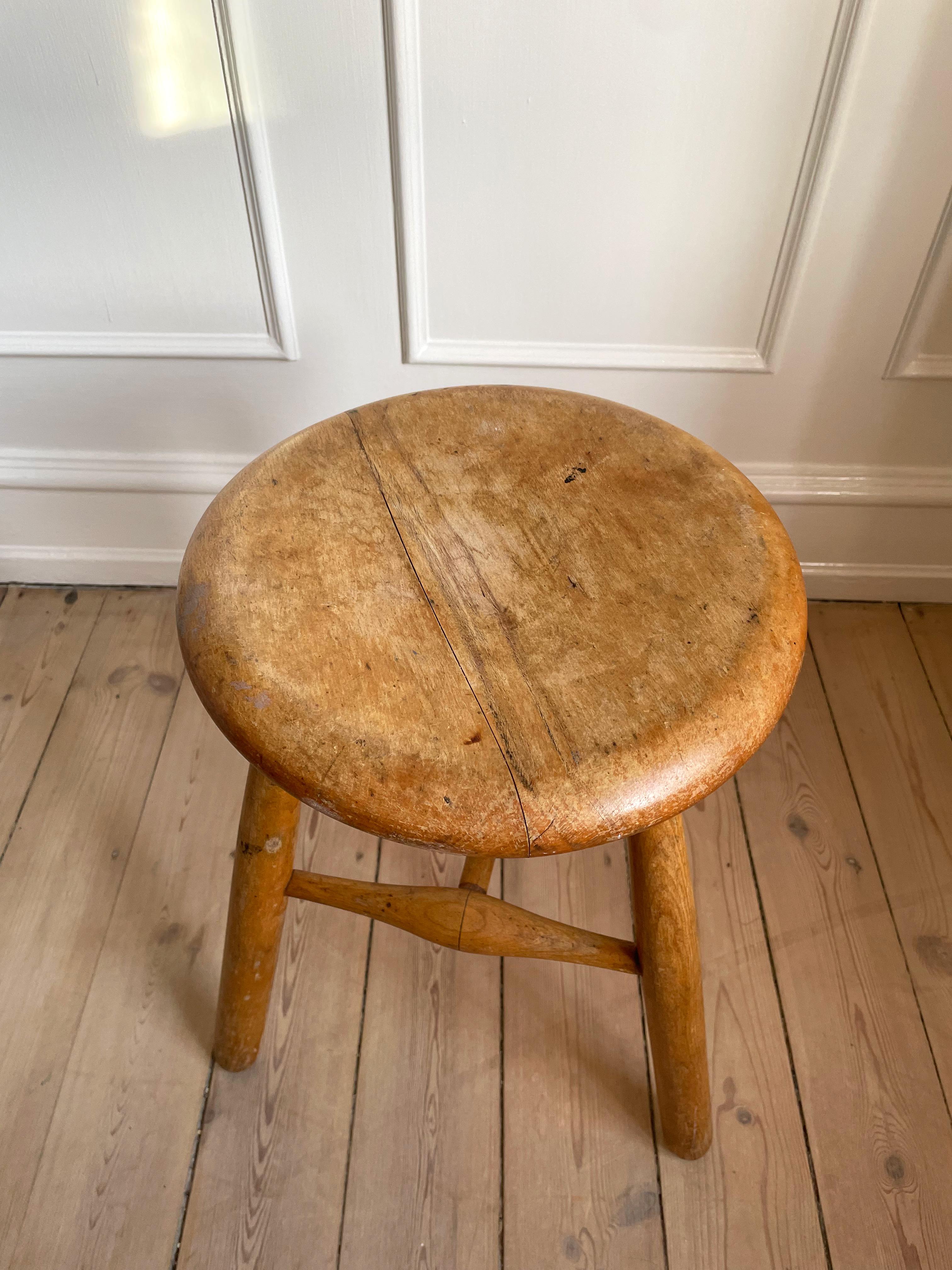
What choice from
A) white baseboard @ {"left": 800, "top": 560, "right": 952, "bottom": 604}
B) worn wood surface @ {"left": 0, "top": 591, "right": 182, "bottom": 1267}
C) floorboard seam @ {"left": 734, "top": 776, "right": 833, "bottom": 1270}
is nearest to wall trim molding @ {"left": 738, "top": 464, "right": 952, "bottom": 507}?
white baseboard @ {"left": 800, "top": 560, "right": 952, "bottom": 604}

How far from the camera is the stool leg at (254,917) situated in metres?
0.63

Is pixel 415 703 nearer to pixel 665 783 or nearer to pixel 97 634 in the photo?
pixel 665 783

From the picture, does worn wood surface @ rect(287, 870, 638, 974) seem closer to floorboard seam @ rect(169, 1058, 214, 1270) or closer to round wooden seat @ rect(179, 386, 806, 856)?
round wooden seat @ rect(179, 386, 806, 856)

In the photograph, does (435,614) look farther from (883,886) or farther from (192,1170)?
(883,886)

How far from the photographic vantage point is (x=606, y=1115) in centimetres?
80

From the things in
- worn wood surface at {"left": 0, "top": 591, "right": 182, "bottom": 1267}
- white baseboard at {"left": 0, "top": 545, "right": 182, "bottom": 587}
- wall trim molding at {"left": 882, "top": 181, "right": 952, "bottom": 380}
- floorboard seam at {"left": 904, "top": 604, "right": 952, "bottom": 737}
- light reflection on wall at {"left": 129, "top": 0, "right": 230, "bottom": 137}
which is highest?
light reflection on wall at {"left": 129, "top": 0, "right": 230, "bottom": 137}

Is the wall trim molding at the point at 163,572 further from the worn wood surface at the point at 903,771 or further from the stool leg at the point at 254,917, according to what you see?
the stool leg at the point at 254,917

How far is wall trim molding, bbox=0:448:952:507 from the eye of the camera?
1078mm

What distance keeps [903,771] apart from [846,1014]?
0.31 meters

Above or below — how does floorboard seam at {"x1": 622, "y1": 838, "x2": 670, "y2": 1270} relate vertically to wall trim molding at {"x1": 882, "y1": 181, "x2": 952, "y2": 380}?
below

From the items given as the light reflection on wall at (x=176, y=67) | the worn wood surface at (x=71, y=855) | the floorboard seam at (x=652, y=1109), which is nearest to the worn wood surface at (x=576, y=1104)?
the floorboard seam at (x=652, y=1109)

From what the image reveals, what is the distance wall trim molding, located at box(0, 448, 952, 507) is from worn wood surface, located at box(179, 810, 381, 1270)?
54 centimetres

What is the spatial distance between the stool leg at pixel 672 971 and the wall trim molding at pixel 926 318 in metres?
0.65

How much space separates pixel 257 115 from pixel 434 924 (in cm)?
72
